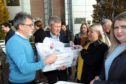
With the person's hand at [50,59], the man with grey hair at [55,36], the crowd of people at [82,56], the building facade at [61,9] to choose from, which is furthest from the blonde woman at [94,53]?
the building facade at [61,9]

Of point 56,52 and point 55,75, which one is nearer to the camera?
point 56,52

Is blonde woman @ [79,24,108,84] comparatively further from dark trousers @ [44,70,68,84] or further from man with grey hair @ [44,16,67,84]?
dark trousers @ [44,70,68,84]

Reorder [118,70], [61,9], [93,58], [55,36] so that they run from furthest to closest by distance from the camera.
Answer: [61,9], [55,36], [93,58], [118,70]

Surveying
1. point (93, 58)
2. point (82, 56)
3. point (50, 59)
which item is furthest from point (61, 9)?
point (50, 59)

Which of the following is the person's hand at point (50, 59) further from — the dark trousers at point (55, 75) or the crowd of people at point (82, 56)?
the dark trousers at point (55, 75)

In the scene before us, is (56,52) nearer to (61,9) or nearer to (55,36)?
(55,36)

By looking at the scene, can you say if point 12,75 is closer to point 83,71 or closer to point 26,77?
point 26,77

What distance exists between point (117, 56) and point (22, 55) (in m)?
1.13

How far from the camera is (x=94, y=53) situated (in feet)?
13.4

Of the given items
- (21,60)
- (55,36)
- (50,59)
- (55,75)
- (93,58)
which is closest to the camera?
(21,60)

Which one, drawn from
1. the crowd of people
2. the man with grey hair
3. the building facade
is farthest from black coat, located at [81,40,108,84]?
the building facade

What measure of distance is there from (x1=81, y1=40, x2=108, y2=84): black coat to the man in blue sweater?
0.50m

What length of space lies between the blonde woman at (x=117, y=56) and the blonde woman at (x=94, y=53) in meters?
0.89

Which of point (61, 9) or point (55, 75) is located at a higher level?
point (55, 75)
